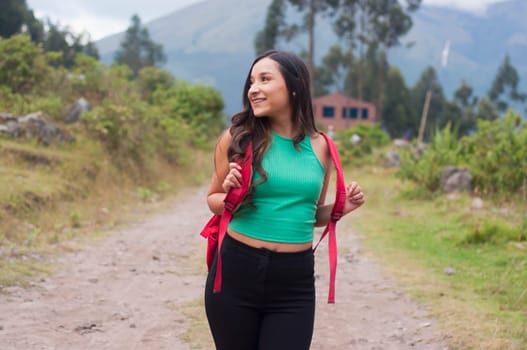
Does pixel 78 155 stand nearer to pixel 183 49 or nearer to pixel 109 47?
pixel 183 49

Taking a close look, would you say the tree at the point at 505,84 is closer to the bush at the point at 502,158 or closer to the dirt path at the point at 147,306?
the bush at the point at 502,158

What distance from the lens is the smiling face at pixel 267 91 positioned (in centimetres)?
262

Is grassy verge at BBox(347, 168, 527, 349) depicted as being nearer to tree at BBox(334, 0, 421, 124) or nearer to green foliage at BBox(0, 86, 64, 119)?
green foliage at BBox(0, 86, 64, 119)

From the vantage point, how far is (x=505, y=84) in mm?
56344

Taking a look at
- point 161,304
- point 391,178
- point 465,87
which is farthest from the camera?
point 465,87

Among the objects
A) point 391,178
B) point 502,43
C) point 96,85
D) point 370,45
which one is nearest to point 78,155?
point 96,85

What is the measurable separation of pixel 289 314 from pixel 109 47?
172817 millimetres

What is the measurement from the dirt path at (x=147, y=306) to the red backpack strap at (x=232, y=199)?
197cm

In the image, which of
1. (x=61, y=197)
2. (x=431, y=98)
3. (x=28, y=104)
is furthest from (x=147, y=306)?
(x=431, y=98)

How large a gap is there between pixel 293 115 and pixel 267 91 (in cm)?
17

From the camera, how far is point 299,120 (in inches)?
107

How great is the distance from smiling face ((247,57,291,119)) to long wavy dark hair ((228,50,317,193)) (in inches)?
0.9

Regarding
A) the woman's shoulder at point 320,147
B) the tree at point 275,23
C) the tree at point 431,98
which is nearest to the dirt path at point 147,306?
the woman's shoulder at point 320,147

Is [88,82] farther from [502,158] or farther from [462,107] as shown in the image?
[462,107]
